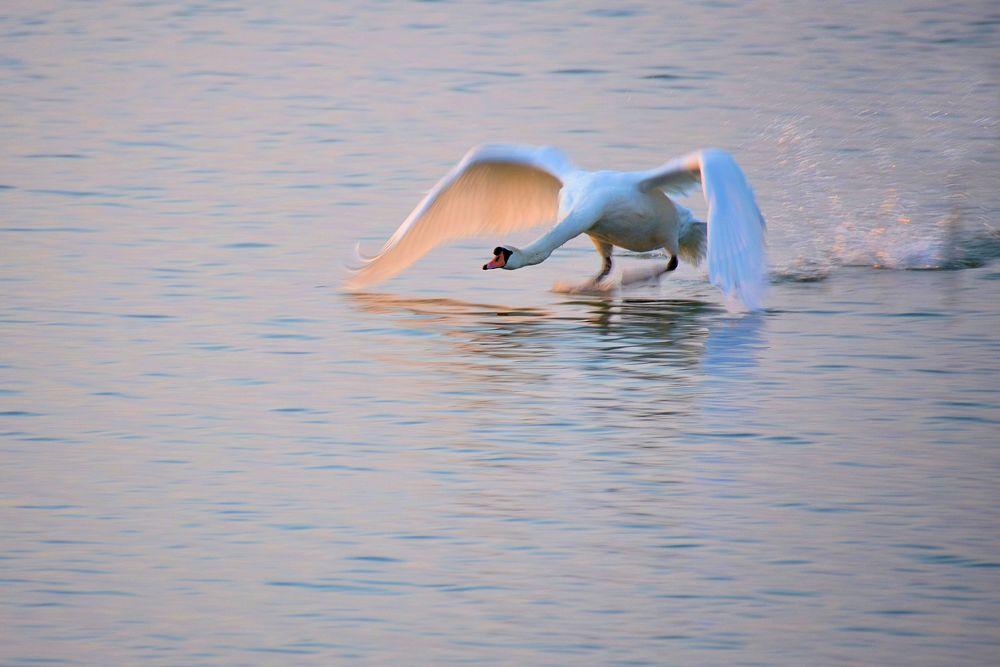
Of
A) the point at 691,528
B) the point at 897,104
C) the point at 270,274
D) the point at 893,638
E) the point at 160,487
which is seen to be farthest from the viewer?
the point at 897,104

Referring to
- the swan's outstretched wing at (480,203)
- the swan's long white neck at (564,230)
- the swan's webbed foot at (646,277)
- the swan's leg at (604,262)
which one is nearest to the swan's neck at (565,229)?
the swan's long white neck at (564,230)

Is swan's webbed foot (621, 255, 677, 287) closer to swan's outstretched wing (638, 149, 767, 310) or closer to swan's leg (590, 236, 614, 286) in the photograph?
swan's leg (590, 236, 614, 286)

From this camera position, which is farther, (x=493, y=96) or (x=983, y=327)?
(x=493, y=96)

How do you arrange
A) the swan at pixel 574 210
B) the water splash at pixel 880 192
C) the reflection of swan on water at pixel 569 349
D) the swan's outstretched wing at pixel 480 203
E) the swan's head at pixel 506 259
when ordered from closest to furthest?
the reflection of swan on water at pixel 569 349, the swan at pixel 574 210, the swan's head at pixel 506 259, the swan's outstretched wing at pixel 480 203, the water splash at pixel 880 192

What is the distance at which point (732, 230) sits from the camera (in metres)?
9.10

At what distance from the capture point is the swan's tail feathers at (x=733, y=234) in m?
8.95

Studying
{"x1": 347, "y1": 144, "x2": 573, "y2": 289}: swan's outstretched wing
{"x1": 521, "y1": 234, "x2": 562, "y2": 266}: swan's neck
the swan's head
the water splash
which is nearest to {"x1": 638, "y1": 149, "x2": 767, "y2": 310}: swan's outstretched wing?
{"x1": 521, "y1": 234, "x2": 562, "y2": 266}: swan's neck

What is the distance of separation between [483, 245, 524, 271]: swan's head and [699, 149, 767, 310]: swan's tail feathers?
3.78 feet

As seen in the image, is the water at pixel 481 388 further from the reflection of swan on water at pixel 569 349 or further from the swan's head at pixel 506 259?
the swan's head at pixel 506 259

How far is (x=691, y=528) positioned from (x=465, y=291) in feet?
13.3

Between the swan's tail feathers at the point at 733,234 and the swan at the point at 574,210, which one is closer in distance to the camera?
the swan's tail feathers at the point at 733,234

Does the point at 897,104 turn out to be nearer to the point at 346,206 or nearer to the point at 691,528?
the point at 346,206

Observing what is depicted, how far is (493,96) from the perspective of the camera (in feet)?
50.9

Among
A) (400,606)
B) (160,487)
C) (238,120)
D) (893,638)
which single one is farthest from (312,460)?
(238,120)
